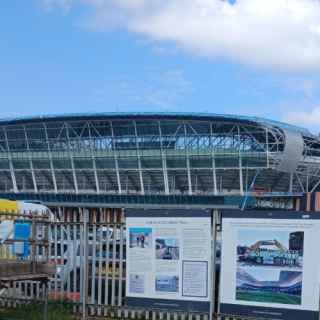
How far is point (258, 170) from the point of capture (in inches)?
3339

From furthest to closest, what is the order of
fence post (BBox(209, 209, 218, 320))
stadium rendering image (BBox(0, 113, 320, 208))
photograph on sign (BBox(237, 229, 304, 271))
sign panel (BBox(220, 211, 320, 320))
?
stadium rendering image (BBox(0, 113, 320, 208)) → fence post (BBox(209, 209, 218, 320)) → photograph on sign (BBox(237, 229, 304, 271)) → sign panel (BBox(220, 211, 320, 320))

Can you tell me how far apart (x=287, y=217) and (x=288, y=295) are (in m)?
1.16

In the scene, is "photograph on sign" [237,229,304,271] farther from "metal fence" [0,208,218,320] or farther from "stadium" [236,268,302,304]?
"metal fence" [0,208,218,320]

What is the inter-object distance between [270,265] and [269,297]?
0.48 m

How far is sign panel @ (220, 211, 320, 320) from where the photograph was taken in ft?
30.4

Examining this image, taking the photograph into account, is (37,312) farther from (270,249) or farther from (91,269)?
(270,249)

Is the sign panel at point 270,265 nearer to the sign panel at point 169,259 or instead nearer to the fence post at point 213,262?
the fence post at point 213,262

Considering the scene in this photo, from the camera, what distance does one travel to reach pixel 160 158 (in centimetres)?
8688

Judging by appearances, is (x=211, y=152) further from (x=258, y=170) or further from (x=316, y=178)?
(x=316, y=178)

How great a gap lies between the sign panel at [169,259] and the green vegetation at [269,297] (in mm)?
562

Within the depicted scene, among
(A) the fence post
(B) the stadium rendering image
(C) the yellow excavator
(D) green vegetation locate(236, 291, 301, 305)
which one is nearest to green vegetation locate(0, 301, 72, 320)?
(A) the fence post

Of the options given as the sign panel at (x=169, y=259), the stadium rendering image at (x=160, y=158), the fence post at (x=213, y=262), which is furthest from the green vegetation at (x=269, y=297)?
the stadium rendering image at (x=160, y=158)

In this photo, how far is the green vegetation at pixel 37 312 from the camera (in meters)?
9.97

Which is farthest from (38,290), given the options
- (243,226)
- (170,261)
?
(243,226)
